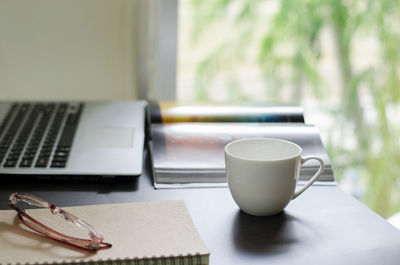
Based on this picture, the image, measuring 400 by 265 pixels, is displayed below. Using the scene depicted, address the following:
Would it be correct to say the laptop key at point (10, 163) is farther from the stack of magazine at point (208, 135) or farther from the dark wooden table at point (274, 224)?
the stack of magazine at point (208, 135)

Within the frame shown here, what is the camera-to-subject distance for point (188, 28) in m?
1.94

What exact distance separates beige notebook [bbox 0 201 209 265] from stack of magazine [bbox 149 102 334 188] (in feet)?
0.45

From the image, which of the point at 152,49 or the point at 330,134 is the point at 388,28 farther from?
the point at 152,49

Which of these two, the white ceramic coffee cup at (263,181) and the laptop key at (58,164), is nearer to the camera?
the white ceramic coffee cup at (263,181)

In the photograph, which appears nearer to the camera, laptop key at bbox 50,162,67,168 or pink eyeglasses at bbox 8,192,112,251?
pink eyeglasses at bbox 8,192,112,251

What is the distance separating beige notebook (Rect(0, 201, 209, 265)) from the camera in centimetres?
45

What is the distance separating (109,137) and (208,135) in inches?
6.5

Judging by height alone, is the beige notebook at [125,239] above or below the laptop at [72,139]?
above

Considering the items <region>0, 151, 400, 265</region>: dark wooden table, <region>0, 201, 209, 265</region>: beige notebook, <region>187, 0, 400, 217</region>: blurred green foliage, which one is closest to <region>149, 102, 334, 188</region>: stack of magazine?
<region>0, 151, 400, 265</region>: dark wooden table

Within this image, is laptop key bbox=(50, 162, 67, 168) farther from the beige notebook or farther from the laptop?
the beige notebook

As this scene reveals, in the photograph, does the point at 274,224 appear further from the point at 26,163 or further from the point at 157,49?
the point at 157,49

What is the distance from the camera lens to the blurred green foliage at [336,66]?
5.44 feet

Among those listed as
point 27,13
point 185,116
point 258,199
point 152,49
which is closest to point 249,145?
point 258,199

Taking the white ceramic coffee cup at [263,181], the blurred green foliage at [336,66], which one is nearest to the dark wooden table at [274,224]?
the white ceramic coffee cup at [263,181]
